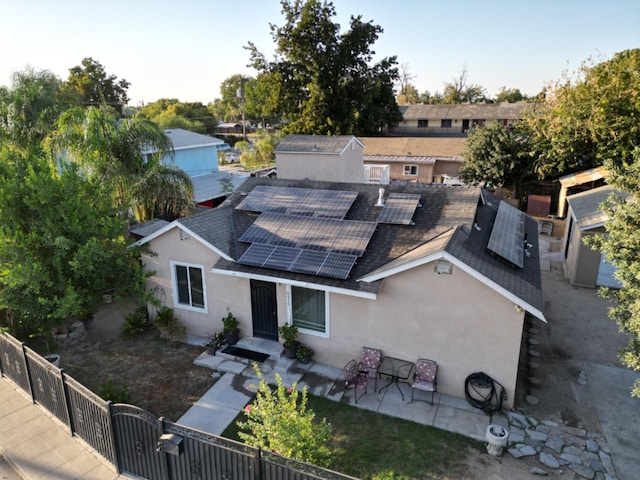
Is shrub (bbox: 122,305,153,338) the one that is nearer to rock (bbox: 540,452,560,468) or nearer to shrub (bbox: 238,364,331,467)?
shrub (bbox: 238,364,331,467)

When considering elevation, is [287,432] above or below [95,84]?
below

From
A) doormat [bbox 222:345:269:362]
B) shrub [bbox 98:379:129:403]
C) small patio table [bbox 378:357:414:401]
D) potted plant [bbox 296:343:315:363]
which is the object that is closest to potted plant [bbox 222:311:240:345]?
doormat [bbox 222:345:269:362]

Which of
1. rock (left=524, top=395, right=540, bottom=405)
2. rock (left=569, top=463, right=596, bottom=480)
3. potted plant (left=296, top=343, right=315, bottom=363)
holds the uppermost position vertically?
potted plant (left=296, top=343, right=315, bottom=363)

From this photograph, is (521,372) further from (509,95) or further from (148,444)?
(509,95)

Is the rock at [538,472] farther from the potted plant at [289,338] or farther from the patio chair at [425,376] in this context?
the potted plant at [289,338]

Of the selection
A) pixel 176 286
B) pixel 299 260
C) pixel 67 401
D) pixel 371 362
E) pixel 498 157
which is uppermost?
pixel 498 157

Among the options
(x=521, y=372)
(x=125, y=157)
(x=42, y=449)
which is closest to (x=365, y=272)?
(x=521, y=372)

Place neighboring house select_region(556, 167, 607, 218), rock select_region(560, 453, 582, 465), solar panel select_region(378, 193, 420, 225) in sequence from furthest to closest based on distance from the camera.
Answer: neighboring house select_region(556, 167, 607, 218) < solar panel select_region(378, 193, 420, 225) < rock select_region(560, 453, 582, 465)
